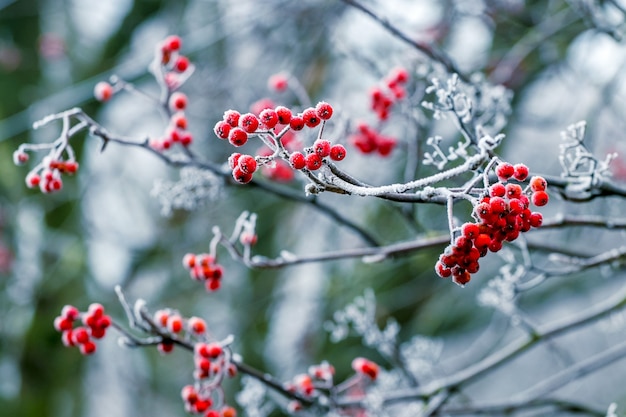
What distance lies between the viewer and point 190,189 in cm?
181

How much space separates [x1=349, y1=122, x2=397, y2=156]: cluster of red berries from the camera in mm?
2055

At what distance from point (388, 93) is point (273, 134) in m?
1.02

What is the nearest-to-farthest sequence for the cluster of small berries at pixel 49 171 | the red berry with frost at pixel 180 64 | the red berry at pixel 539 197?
the red berry at pixel 539 197
the cluster of small berries at pixel 49 171
the red berry with frost at pixel 180 64

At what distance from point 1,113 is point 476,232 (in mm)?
4229

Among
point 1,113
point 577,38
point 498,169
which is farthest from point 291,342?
point 498,169

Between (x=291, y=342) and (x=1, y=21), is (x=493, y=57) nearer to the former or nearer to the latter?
(x=291, y=342)

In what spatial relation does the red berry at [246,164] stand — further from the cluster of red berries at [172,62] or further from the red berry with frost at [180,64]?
the red berry with frost at [180,64]

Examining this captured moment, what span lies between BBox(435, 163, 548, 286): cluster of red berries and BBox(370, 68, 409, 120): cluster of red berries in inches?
36.5

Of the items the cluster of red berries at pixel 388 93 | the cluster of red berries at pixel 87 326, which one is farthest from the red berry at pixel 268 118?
the cluster of red berries at pixel 388 93

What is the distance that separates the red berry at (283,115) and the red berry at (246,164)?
0.08 metres

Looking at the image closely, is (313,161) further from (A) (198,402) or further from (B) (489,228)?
(A) (198,402)

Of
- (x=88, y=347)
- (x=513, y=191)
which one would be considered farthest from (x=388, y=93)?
(x=88, y=347)

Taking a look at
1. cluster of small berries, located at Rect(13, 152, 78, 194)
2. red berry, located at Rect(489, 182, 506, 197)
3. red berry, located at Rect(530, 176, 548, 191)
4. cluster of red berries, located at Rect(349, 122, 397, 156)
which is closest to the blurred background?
cluster of red berries, located at Rect(349, 122, 397, 156)

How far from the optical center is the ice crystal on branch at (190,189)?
1.77 metres
